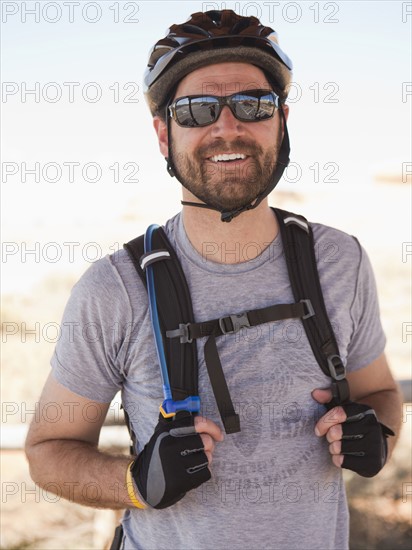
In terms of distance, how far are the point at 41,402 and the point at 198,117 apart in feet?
4.40

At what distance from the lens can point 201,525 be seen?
98.2 inches

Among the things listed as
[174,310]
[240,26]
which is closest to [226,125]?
[240,26]

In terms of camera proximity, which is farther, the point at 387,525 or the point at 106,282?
the point at 387,525

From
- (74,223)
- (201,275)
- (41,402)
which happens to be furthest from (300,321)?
(74,223)

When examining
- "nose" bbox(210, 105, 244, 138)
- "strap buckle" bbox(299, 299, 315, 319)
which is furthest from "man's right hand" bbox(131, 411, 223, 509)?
"nose" bbox(210, 105, 244, 138)

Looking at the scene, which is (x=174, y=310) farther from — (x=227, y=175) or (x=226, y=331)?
(x=227, y=175)

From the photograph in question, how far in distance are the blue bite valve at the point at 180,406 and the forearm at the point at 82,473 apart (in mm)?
325

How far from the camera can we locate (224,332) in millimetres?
2545

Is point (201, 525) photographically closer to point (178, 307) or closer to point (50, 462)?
point (50, 462)

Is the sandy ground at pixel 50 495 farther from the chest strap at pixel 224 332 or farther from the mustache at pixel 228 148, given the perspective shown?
the mustache at pixel 228 148

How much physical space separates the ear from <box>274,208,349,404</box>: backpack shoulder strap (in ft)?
2.43

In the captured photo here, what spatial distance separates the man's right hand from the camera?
7.55 ft

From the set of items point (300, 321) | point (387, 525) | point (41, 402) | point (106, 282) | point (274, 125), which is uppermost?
point (274, 125)

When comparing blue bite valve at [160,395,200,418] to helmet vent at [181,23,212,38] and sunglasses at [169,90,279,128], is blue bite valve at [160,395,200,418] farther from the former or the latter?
helmet vent at [181,23,212,38]
